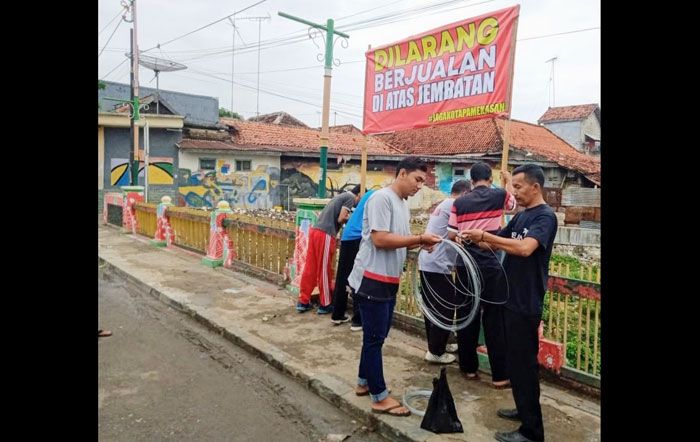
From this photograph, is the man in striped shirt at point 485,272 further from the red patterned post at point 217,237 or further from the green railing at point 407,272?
the red patterned post at point 217,237

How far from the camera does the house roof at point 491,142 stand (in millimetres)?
25484

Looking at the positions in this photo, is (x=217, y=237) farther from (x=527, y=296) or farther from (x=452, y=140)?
(x=452, y=140)

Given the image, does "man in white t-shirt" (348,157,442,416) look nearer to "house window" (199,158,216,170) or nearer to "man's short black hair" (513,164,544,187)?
"man's short black hair" (513,164,544,187)

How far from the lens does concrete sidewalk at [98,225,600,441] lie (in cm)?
359

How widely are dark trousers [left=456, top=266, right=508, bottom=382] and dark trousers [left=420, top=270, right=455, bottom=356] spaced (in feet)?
0.40

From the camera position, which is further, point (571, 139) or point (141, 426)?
point (571, 139)

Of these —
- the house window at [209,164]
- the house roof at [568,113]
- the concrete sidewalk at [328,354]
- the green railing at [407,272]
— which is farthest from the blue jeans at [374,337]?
the house roof at [568,113]

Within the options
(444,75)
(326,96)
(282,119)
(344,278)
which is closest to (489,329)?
(344,278)

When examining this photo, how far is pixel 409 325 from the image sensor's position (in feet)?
18.7

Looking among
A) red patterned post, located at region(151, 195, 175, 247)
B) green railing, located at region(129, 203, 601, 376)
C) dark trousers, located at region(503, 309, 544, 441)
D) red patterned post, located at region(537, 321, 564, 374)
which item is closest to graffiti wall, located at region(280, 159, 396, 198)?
green railing, located at region(129, 203, 601, 376)
